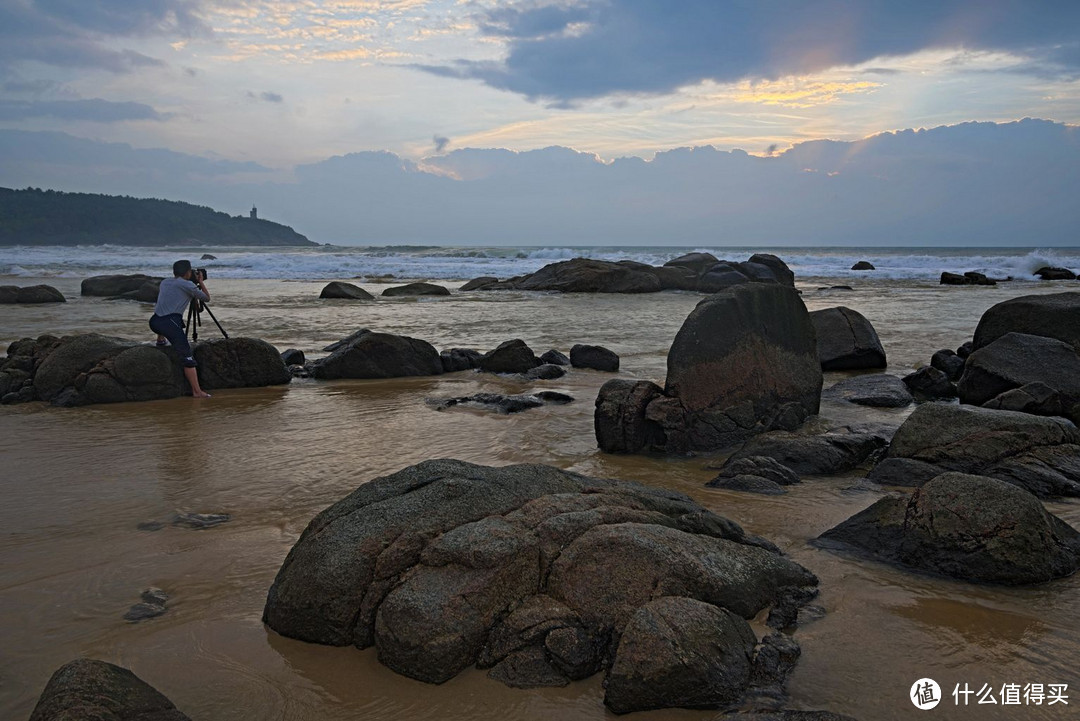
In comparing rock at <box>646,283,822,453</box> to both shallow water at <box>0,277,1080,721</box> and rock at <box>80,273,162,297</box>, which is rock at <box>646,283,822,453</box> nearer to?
shallow water at <box>0,277,1080,721</box>

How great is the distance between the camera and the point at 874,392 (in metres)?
9.02

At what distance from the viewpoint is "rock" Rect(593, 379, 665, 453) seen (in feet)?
22.5

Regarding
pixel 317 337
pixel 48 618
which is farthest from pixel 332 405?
pixel 317 337

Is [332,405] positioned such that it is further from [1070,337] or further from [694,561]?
[1070,337]

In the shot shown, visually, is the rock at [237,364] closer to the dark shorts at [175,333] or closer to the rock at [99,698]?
the dark shorts at [175,333]

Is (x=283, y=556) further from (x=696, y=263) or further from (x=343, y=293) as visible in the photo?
(x=696, y=263)

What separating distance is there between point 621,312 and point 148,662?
18.9 meters

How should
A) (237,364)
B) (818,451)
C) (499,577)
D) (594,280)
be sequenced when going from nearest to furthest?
(499,577)
(818,451)
(237,364)
(594,280)

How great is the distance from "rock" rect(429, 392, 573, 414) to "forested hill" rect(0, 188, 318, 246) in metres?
111

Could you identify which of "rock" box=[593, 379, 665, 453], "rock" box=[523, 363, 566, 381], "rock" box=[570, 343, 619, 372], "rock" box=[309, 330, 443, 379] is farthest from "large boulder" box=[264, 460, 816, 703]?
"rock" box=[570, 343, 619, 372]

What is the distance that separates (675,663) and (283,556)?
2489mm

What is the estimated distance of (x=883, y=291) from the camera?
3003 centimetres

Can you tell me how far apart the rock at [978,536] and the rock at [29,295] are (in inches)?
999

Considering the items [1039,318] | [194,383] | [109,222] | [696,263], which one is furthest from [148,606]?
[109,222]
